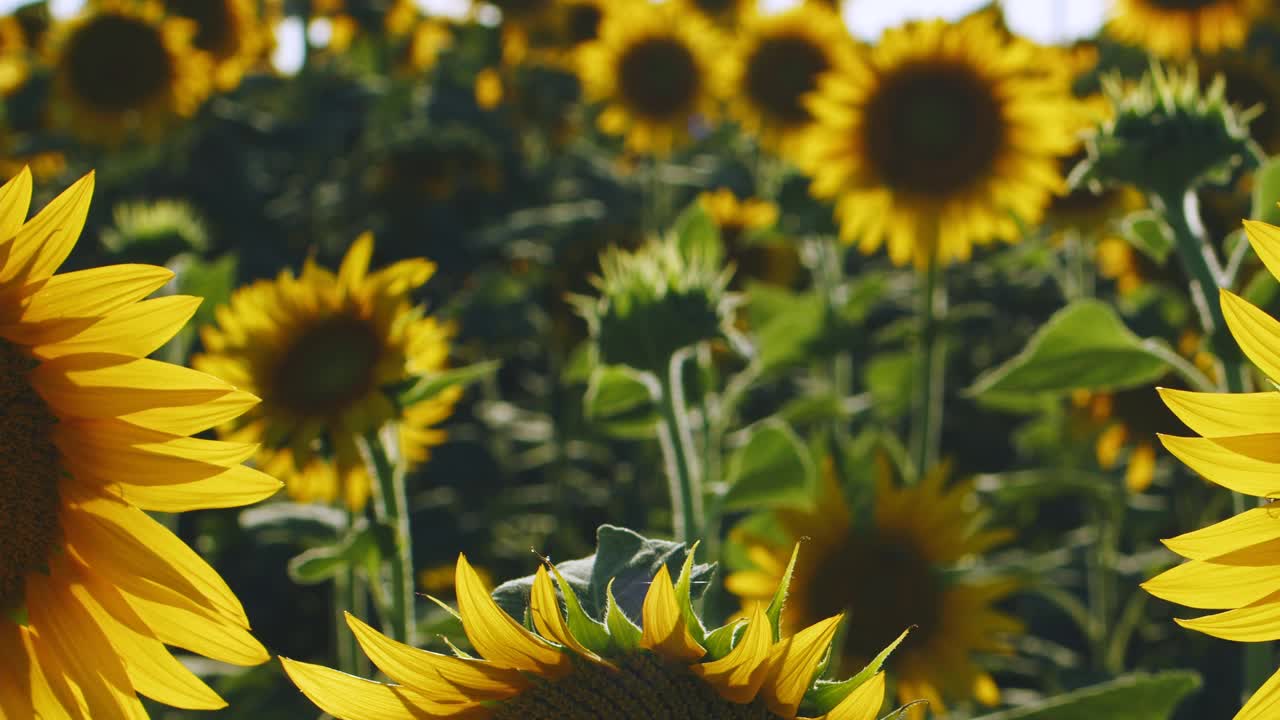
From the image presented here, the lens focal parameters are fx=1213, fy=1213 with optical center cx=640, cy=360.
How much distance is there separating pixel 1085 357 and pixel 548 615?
90 cm

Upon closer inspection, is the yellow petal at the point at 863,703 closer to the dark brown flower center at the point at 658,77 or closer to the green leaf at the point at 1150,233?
the green leaf at the point at 1150,233

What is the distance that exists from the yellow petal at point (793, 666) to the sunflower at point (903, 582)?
3.23ft

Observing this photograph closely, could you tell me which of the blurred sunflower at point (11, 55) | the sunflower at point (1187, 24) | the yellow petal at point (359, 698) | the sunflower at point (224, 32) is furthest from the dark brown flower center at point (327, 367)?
the blurred sunflower at point (11, 55)

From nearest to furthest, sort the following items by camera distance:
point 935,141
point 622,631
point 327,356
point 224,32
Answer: point 622,631, point 327,356, point 935,141, point 224,32

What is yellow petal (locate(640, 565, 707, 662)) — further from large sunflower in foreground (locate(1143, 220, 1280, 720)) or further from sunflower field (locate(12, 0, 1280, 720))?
large sunflower in foreground (locate(1143, 220, 1280, 720))

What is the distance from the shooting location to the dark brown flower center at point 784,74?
12.6 feet

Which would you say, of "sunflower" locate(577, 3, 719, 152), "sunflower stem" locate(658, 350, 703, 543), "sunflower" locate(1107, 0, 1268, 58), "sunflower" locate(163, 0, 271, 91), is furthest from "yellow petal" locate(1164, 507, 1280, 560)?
"sunflower" locate(163, 0, 271, 91)

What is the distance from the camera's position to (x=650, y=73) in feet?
14.1

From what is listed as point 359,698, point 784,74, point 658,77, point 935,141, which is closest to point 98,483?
point 359,698

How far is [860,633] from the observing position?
6.36ft

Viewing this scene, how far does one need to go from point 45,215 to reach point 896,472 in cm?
166

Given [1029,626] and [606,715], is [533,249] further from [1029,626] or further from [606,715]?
[606,715]

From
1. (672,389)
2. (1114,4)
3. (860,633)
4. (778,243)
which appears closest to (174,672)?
(672,389)

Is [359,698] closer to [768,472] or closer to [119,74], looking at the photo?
[768,472]
